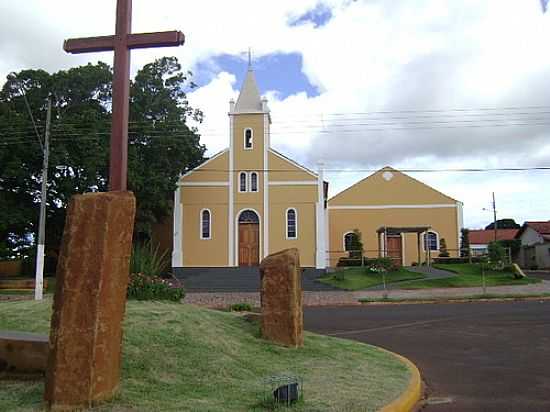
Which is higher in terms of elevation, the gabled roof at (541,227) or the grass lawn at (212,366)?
the gabled roof at (541,227)

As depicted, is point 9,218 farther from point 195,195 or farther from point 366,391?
point 366,391

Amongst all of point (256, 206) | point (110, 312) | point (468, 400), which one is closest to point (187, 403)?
point (110, 312)

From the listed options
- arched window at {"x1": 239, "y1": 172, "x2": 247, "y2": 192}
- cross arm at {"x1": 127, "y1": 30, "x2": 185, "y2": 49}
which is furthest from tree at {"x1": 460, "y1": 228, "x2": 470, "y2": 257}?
cross arm at {"x1": 127, "y1": 30, "x2": 185, "y2": 49}

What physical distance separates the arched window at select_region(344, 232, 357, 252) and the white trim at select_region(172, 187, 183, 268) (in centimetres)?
1084

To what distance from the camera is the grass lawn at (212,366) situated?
573 centimetres

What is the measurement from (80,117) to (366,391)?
26.2m

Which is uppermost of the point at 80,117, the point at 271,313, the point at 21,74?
the point at 21,74

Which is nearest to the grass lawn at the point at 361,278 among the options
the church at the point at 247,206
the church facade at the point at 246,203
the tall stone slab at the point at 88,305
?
the church at the point at 247,206

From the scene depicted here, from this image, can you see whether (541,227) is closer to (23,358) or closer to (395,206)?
(395,206)

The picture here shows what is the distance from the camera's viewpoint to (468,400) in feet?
22.0

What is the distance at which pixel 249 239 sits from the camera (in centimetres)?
3478

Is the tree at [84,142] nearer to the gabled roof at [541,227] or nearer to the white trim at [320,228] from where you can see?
the white trim at [320,228]

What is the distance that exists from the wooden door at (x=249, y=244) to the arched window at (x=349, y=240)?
653 centimetres

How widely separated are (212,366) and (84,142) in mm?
24311
